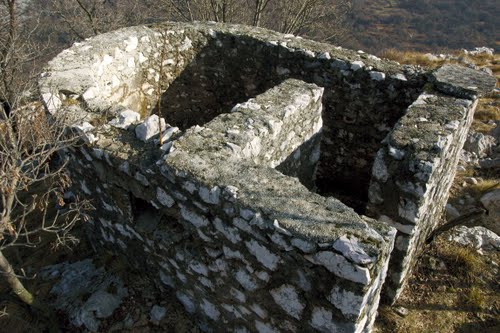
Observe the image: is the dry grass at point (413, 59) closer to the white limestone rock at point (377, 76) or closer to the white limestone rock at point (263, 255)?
the white limestone rock at point (377, 76)

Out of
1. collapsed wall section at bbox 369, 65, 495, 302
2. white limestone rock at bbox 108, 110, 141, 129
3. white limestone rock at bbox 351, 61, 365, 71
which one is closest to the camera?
collapsed wall section at bbox 369, 65, 495, 302

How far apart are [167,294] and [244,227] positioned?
1.94 m

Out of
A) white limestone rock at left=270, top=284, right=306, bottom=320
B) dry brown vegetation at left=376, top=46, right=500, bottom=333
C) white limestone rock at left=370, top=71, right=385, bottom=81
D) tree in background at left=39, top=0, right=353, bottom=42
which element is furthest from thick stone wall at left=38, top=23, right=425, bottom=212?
tree in background at left=39, top=0, right=353, bottom=42

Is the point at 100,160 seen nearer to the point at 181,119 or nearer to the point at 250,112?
the point at 250,112

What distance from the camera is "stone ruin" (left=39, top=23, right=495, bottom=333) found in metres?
2.82

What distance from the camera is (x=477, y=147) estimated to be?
292 inches

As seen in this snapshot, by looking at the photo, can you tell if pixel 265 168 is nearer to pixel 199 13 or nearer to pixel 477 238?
pixel 477 238

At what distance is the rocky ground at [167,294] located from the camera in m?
4.31

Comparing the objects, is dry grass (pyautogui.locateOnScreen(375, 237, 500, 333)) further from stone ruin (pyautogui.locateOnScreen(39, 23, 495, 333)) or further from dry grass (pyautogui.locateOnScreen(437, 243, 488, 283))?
stone ruin (pyautogui.locateOnScreen(39, 23, 495, 333))

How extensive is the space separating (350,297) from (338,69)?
3.91 meters

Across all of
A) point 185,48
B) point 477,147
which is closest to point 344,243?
point 185,48

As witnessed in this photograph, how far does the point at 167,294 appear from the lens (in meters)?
4.41

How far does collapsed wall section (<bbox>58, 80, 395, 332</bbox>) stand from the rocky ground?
13.7 inches

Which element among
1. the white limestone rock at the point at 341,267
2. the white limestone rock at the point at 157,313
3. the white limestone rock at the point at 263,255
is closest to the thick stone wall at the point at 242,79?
the white limestone rock at the point at 157,313
